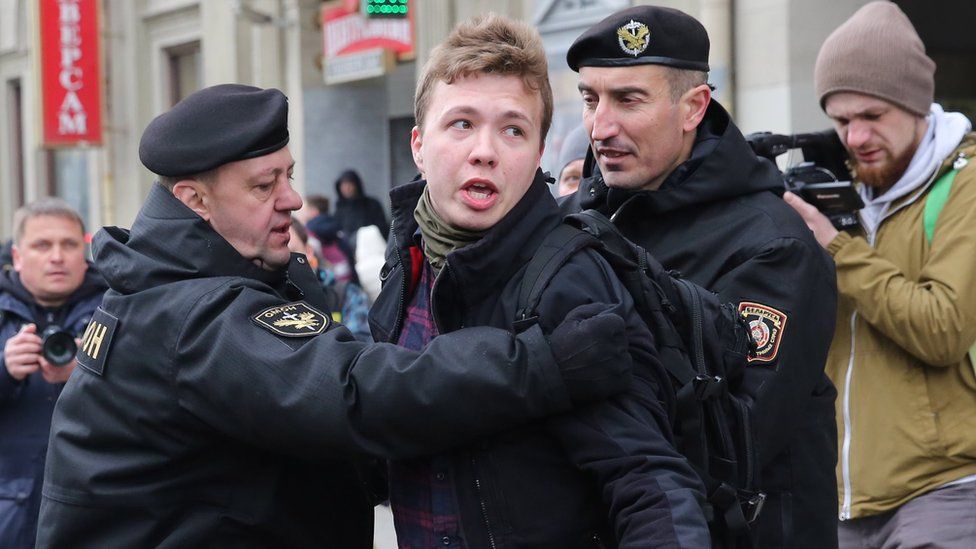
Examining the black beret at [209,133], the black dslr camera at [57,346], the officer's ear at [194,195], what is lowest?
the black dslr camera at [57,346]

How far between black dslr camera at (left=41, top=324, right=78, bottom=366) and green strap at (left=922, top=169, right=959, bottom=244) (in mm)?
3173

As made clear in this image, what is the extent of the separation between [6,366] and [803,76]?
6010 mm

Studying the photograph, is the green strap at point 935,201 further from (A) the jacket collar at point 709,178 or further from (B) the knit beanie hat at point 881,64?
(A) the jacket collar at point 709,178

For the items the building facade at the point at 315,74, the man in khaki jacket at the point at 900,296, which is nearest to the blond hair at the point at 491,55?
the man in khaki jacket at the point at 900,296

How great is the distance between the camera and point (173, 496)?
2.50 m

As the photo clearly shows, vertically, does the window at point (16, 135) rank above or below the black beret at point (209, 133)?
above

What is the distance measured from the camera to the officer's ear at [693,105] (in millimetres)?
3135

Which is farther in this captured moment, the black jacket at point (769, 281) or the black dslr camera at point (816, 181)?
the black dslr camera at point (816, 181)

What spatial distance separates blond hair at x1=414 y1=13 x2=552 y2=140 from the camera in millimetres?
2381

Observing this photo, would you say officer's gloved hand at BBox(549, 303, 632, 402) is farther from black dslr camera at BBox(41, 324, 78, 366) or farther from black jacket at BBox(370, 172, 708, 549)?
black dslr camera at BBox(41, 324, 78, 366)

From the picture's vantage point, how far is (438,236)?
8.09ft

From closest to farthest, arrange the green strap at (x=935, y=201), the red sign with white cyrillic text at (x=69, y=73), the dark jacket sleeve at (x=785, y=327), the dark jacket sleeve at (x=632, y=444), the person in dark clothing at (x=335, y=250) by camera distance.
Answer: the dark jacket sleeve at (x=632, y=444), the dark jacket sleeve at (x=785, y=327), the green strap at (x=935, y=201), the person in dark clothing at (x=335, y=250), the red sign with white cyrillic text at (x=69, y=73)

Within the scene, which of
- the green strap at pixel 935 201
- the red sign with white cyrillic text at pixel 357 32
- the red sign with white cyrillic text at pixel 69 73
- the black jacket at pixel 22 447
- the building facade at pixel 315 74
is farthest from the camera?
the red sign with white cyrillic text at pixel 69 73

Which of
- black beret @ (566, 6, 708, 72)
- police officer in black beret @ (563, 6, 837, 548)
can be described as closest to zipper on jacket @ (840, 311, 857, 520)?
police officer in black beret @ (563, 6, 837, 548)
